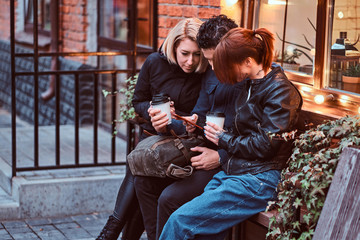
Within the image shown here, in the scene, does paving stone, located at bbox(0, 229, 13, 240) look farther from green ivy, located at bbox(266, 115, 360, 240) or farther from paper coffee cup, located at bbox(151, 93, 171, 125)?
green ivy, located at bbox(266, 115, 360, 240)

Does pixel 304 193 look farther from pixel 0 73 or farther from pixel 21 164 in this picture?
pixel 0 73

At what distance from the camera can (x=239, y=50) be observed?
A: 313 cm

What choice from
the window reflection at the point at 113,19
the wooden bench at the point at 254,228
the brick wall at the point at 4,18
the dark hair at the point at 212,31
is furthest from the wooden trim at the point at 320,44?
the brick wall at the point at 4,18

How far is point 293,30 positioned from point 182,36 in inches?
31.5

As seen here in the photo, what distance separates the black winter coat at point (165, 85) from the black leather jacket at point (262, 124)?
0.66 metres

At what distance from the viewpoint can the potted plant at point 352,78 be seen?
3521mm

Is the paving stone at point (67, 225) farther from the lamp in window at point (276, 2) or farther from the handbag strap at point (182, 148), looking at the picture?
the lamp in window at point (276, 2)

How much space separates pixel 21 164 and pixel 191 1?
2.12m

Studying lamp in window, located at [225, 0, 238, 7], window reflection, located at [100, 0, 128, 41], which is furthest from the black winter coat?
window reflection, located at [100, 0, 128, 41]

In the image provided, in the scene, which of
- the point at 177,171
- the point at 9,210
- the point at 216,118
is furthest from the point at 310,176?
the point at 9,210

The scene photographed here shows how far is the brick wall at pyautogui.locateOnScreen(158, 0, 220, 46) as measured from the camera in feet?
15.0

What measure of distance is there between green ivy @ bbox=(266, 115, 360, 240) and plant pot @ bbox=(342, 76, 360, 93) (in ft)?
2.24

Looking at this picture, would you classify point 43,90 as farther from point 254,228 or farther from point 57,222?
point 254,228

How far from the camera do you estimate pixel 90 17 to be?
774 cm
